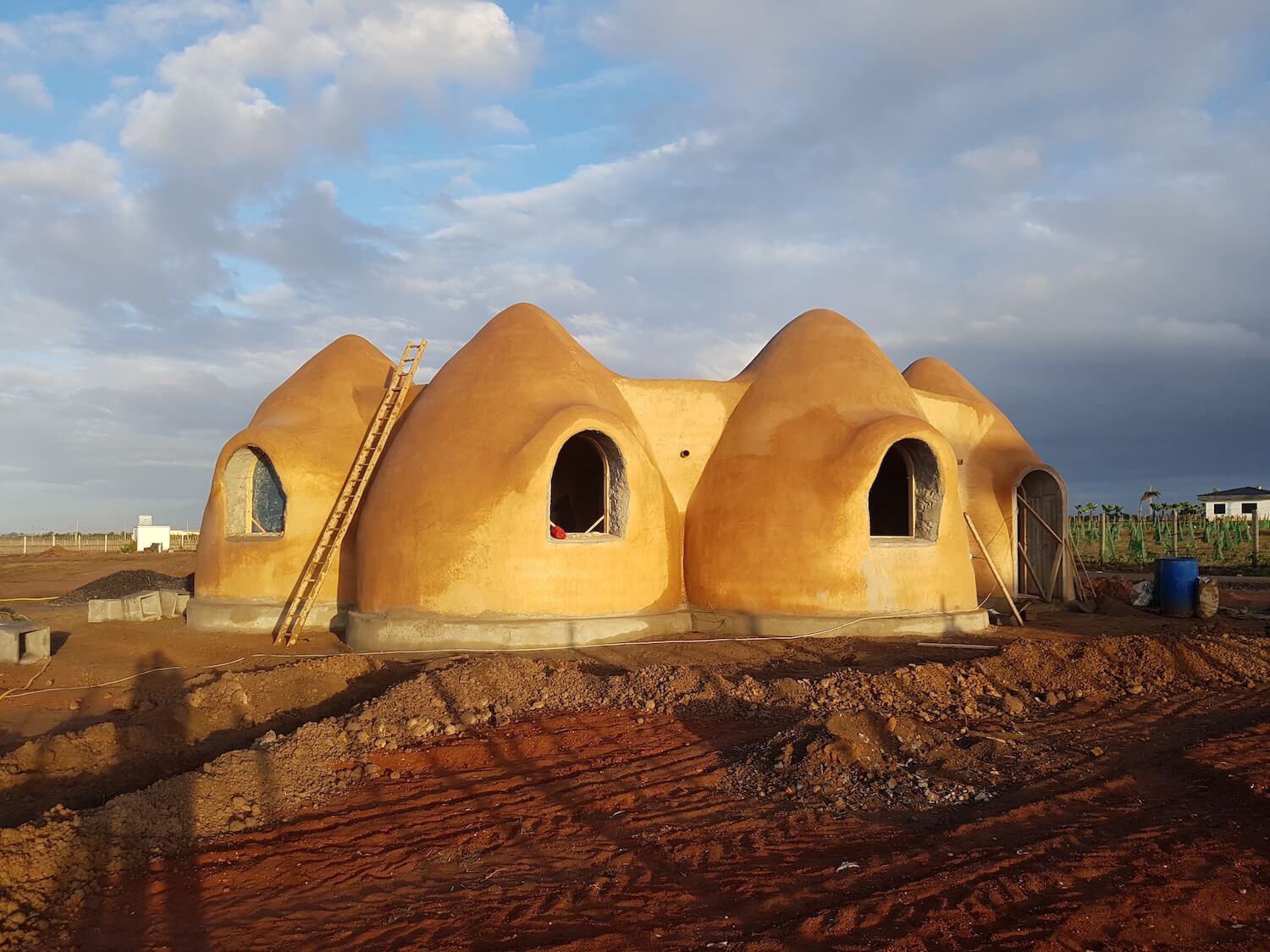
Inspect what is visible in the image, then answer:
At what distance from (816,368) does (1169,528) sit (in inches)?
1257

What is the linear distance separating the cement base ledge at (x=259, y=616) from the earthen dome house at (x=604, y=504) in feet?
0.12

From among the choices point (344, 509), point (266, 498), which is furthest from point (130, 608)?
point (344, 509)

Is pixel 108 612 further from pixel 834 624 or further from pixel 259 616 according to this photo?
pixel 834 624

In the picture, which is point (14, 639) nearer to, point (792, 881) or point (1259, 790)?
point (792, 881)

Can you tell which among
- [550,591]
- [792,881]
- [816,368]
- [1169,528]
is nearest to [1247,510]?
[1169,528]

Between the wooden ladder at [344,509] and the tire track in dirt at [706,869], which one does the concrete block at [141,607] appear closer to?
the wooden ladder at [344,509]

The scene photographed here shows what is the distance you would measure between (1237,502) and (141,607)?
57.5 meters

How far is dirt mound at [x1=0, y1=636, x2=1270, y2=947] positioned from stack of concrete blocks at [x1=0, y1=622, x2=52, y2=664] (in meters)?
4.57

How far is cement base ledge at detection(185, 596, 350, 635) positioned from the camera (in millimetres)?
13406

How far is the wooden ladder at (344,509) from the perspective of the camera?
12812 mm

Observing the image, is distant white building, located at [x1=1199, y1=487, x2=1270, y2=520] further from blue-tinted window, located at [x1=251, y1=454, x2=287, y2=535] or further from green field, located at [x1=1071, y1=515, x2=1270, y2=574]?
blue-tinted window, located at [x1=251, y1=454, x2=287, y2=535]

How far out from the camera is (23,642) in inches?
468

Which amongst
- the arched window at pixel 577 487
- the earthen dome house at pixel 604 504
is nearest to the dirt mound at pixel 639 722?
the earthen dome house at pixel 604 504

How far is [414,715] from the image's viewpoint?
26.9 ft
